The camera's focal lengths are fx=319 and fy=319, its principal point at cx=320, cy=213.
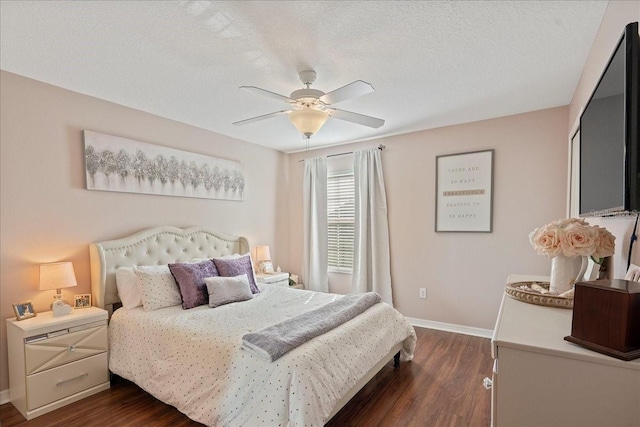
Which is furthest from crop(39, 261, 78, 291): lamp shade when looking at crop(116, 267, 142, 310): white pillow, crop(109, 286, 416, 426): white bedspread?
crop(109, 286, 416, 426): white bedspread

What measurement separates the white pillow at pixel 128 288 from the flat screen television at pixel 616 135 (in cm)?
330

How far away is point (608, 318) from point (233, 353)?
6.12 feet

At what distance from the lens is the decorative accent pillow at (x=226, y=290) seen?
296 centimetres

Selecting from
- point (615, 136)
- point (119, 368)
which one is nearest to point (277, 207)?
point (119, 368)

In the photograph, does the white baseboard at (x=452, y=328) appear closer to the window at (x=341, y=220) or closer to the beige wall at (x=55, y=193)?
the window at (x=341, y=220)

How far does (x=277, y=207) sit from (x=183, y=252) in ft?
6.16

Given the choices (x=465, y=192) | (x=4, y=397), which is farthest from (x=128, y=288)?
(x=465, y=192)

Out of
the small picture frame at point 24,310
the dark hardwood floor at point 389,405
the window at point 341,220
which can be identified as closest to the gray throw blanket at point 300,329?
the dark hardwood floor at point 389,405

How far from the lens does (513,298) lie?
160cm

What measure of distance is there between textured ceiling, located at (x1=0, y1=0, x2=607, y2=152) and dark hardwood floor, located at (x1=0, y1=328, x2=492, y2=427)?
8.42 feet

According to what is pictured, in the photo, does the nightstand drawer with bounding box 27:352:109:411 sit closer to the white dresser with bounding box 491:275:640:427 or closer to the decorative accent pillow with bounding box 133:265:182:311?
the decorative accent pillow with bounding box 133:265:182:311

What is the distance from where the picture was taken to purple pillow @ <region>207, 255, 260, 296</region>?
3.34 m

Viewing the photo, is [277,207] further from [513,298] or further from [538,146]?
[513,298]

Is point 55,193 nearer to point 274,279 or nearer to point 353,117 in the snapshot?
point 274,279
